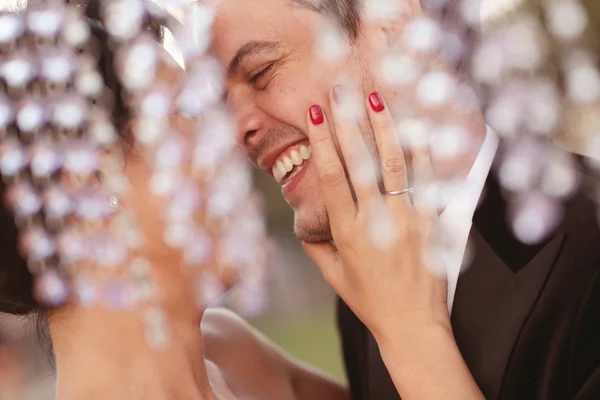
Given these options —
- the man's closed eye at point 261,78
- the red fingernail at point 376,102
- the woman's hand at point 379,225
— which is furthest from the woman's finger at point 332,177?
the man's closed eye at point 261,78

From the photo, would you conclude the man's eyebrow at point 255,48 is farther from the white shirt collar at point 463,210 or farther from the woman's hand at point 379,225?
the white shirt collar at point 463,210

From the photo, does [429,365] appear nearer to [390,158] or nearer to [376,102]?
[390,158]

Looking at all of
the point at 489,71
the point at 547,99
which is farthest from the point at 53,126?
the point at 547,99

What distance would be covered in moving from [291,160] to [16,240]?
577mm

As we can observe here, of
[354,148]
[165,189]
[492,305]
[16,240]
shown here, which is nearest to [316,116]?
[354,148]

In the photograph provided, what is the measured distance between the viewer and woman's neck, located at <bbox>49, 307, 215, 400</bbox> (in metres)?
1.29

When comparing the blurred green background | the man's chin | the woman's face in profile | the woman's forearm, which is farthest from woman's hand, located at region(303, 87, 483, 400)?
the blurred green background

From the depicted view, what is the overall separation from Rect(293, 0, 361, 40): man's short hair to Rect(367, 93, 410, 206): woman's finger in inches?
9.3

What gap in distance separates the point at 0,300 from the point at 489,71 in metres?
1.06

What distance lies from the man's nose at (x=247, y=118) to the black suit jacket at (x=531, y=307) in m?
0.51

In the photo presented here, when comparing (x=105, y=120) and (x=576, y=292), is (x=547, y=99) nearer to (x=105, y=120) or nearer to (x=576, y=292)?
(x=576, y=292)

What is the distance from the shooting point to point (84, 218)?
4.29 ft

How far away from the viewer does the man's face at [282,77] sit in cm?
142

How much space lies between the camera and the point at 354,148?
1328 mm
